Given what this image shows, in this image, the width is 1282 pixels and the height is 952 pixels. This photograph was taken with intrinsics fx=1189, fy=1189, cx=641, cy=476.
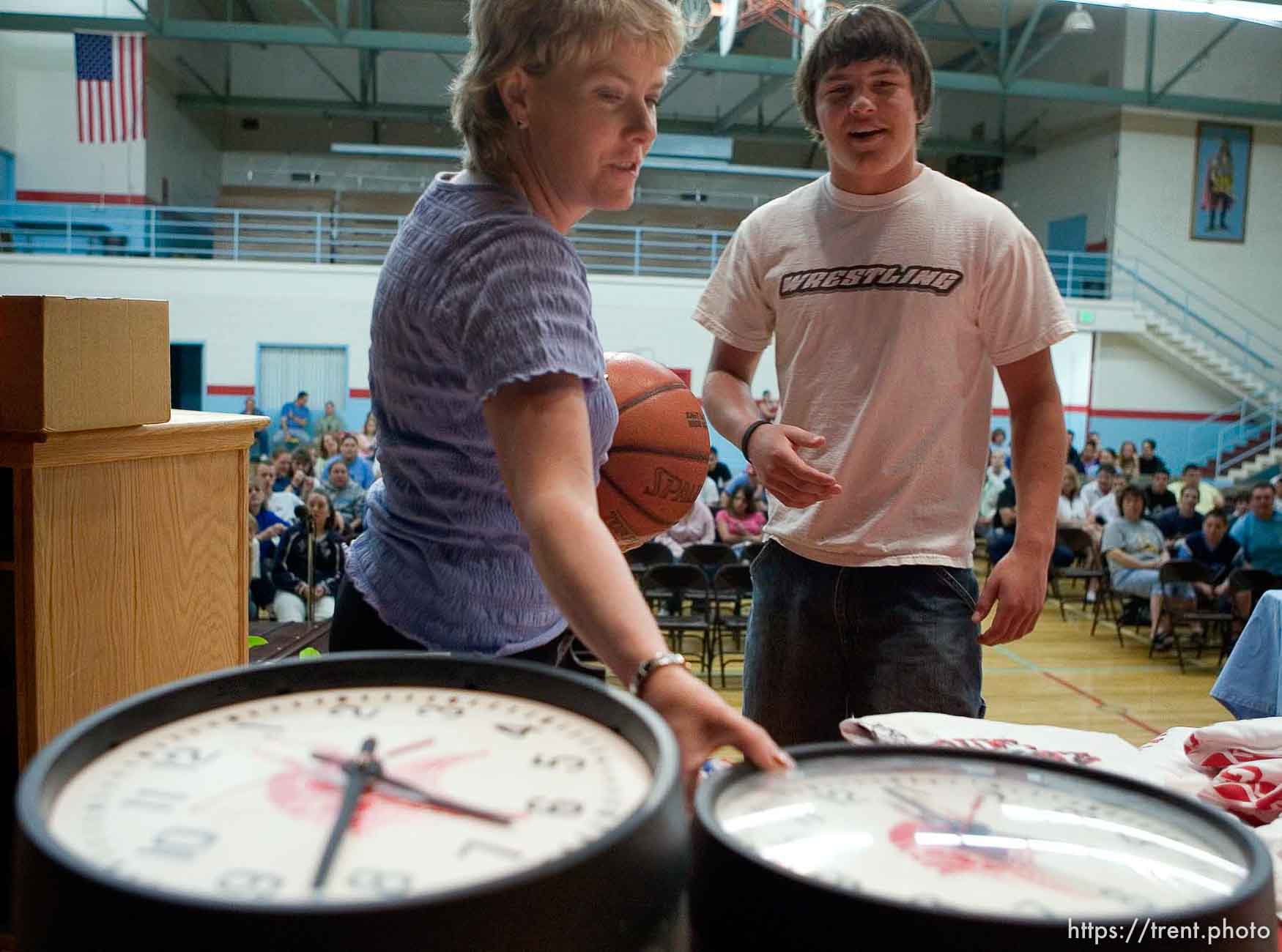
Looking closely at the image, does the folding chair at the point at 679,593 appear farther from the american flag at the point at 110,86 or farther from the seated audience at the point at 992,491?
the american flag at the point at 110,86

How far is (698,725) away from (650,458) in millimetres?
812

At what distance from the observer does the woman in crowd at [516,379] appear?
2.35 ft

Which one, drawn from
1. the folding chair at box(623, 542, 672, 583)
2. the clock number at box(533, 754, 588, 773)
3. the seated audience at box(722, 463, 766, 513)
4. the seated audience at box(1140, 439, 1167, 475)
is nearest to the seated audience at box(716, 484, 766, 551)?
the seated audience at box(722, 463, 766, 513)

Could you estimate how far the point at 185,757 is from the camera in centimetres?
52

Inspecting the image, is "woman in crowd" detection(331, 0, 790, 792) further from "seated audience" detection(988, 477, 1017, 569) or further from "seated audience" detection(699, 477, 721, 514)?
"seated audience" detection(988, 477, 1017, 569)

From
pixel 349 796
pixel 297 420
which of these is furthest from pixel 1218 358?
pixel 349 796

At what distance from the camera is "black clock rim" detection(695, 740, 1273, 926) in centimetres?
43

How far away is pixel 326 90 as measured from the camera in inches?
650

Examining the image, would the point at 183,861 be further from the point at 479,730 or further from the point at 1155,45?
the point at 1155,45

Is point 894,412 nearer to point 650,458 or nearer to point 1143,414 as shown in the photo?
point 650,458

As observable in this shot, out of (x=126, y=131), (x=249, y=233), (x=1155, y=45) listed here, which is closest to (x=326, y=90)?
(x=249, y=233)

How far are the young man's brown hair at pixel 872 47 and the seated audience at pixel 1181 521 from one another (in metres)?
A: 8.28

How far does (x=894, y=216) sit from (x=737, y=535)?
7.08m

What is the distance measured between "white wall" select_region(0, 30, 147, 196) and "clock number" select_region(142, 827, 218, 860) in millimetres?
14201
